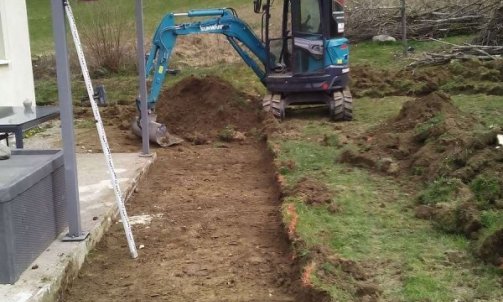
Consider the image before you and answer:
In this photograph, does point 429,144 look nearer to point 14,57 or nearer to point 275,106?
point 275,106

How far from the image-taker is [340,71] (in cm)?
1095

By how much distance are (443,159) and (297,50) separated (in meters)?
4.62

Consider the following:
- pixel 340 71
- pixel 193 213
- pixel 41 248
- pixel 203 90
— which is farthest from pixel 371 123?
pixel 41 248

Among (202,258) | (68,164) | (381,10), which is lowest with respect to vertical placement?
(202,258)

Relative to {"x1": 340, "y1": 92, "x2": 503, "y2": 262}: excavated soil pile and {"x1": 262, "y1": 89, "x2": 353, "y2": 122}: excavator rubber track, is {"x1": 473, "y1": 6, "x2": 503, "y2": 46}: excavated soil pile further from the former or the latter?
{"x1": 340, "y1": 92, "x2": 503, "y2": 262}: excavated soil pile

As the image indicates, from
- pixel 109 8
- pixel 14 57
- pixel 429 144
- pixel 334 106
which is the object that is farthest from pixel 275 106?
pixel 109 8

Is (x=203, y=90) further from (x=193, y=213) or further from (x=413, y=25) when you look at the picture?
(x=413, y=25)

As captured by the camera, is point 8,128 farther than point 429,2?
No

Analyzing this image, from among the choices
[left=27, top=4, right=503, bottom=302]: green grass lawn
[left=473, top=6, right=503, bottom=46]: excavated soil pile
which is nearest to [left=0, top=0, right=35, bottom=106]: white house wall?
[left=27, top=4, right=503, bottom=302]: green grass lawn

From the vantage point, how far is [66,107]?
5141 millimetres

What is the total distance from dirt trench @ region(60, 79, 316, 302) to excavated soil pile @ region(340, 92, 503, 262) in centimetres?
137

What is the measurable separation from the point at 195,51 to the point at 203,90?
790 cm

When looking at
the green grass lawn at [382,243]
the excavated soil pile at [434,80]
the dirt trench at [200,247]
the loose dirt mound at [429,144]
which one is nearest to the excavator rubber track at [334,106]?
the loose dirt mound at [429,144]

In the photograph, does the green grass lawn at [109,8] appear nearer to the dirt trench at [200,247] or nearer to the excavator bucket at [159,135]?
the excavator bucket at [159,135]
